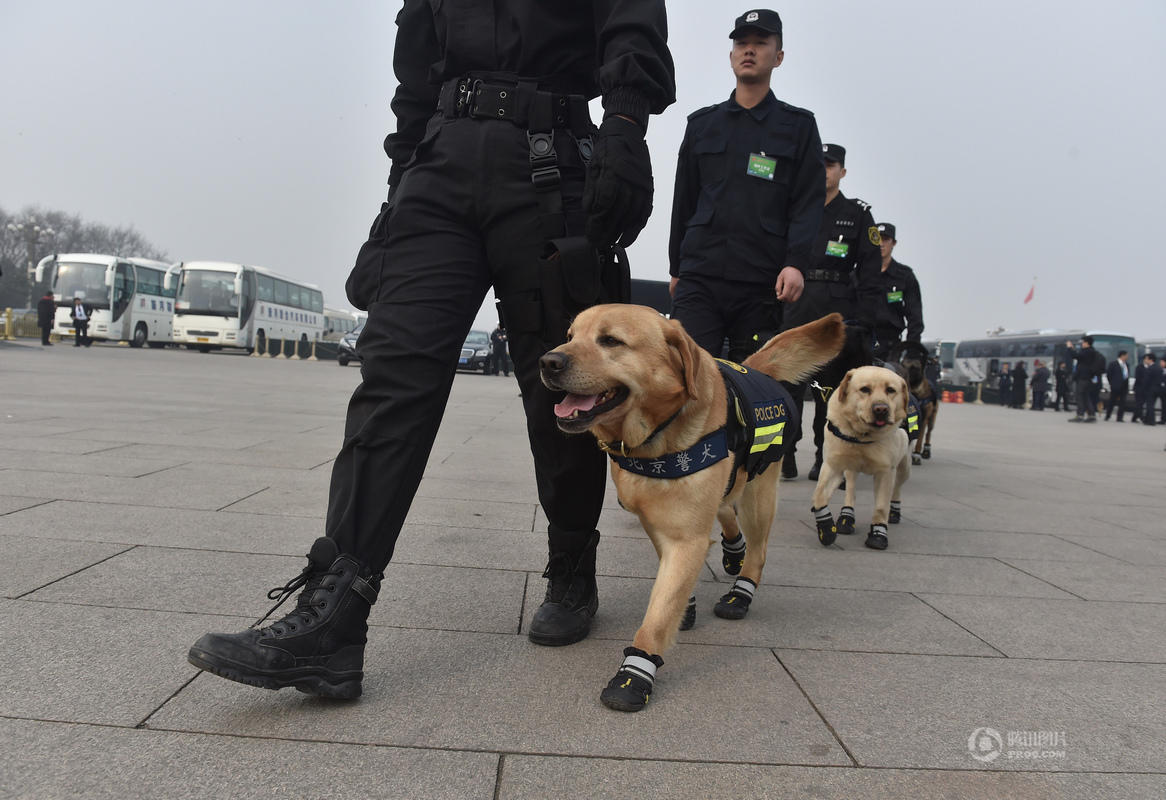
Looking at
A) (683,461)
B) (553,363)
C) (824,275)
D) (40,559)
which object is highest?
(824,275)

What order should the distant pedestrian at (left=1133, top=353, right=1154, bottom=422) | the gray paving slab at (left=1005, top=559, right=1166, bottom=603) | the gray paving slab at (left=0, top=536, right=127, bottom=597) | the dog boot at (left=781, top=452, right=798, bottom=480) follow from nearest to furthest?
1. the gray paving slab at (left=0, top=536, right=127, bottom=597)
2. the gray paving slab at (left=1005, top=559, right=1166, bottom=603)
3. the dog boot at (left=781, top=452, right=798, bottom=480)
4. the distant pedestrian at (left=1133, top=353, right=1154, bottom=422)

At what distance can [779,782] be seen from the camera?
175 cm

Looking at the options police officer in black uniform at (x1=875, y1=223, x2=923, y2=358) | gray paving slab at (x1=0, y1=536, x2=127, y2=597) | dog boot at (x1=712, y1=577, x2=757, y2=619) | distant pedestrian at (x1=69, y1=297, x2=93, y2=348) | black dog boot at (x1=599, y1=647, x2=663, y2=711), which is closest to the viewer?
black dog boot at (x1=599, y1=647, x2=663, y2=711)

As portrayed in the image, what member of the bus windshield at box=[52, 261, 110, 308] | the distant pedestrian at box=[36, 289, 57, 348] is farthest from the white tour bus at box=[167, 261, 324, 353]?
the distant pedestrian at box=[36, 289, 57, 348]

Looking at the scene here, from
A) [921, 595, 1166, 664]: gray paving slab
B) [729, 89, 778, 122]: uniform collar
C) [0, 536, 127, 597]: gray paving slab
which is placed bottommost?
[0, 536, 127, 597]: gray paving slab

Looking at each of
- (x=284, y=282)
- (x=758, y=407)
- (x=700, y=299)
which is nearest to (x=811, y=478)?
(x=700, y=299)

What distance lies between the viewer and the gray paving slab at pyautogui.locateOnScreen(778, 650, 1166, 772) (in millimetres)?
1933

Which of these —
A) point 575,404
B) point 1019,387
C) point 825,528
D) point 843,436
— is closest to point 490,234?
point 575,404

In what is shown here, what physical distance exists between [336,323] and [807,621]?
2009 inches

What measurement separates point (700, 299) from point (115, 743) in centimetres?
344

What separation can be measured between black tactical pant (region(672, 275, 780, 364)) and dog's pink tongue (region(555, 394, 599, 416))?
7.11ft

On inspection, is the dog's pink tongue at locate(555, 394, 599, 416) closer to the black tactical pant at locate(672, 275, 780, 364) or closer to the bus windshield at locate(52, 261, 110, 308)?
the black tactical pant at locate(672, 275, 780, 364)

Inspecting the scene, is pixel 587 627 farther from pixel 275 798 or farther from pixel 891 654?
pixel 275 798

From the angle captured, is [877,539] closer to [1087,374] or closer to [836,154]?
[836,154]
